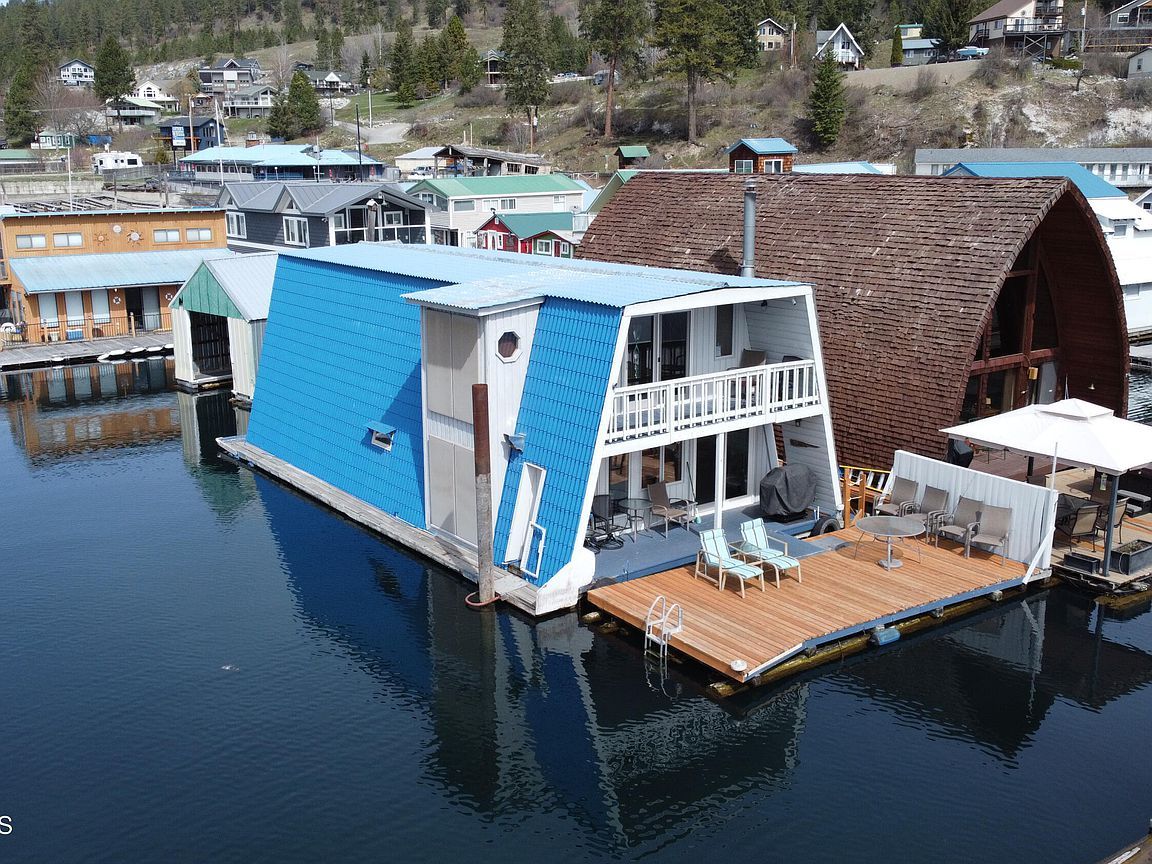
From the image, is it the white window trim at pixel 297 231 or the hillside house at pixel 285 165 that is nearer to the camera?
the white window trim at pixel 297 231

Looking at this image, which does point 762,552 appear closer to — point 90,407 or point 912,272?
point 912,272

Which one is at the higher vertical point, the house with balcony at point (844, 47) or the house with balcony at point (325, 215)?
the house with balcony at point (844, 47)

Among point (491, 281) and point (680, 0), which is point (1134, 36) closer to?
point (680, 0)

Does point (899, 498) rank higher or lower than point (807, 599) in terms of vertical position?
higher

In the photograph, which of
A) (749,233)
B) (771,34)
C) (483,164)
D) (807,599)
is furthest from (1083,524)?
(771,34)

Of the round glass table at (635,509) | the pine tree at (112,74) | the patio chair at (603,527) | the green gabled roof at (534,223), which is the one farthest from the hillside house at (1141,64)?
the pine tree at (112,74)

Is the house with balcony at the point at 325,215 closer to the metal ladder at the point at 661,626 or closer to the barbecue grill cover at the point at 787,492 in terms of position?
the barbecue grill cover at the point at 787,492

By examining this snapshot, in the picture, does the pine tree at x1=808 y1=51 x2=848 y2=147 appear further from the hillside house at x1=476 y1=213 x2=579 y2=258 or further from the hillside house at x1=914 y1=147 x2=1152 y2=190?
the hillside house at x1=476 y1=213 x2=579 y2=258
